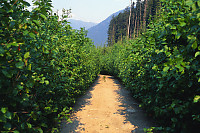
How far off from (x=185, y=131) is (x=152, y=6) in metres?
53.9

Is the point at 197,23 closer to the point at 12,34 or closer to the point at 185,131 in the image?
the point at 185,131

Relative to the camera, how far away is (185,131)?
2719mm

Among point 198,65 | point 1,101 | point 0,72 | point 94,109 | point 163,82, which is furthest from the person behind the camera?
point 94,109

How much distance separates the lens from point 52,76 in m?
3.44

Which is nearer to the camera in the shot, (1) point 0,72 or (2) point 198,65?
(1) point 0,72

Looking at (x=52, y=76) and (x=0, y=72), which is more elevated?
(x=0, y=72)

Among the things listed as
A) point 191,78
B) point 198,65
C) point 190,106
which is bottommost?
point 190,106

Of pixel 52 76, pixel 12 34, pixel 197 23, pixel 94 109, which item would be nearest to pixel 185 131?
pixel 197 23

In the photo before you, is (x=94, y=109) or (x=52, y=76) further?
(x=94, y=109)

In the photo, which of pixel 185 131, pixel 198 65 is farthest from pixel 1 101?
pixel 185 131

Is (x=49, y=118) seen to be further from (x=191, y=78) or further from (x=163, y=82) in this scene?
(x=191, y=78)

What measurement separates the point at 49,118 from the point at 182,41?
357cm

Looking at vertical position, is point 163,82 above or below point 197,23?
below

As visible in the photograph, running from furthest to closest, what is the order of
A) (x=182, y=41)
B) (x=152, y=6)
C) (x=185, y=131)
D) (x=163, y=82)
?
(x=152, y=6) → (x=163, y=82) → (x=182, y=41) → (x=185, y=131)
